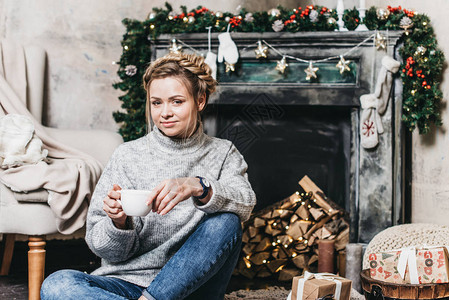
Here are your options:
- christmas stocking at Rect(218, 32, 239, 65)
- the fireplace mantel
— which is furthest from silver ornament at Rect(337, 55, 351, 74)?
christmas stocking at Rect(218, 32, 239, 65)

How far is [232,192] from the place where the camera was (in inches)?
52.6

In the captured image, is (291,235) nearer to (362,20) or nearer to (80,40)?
(362,20)

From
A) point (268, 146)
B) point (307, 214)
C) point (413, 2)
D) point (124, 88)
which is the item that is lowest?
point (307, 214)

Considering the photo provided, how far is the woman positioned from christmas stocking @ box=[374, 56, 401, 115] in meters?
1.08

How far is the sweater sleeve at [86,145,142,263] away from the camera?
1.27m

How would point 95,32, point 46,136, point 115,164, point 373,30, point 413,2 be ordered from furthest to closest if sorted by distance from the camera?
point 95,32
point 413,2
point 373,30
point 46,136
point 115,164

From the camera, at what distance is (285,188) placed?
2602 mm

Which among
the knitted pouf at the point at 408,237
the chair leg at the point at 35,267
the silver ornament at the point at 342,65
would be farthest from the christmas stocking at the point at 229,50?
the chair leg at the point at 35,267

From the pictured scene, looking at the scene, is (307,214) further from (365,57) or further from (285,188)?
(365,57)

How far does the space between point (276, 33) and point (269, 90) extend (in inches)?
10.8

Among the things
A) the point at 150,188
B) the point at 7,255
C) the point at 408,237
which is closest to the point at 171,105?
the point at 150,188

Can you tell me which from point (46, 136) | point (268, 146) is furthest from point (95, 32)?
point (268, 146)

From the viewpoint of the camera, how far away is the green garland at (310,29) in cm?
225

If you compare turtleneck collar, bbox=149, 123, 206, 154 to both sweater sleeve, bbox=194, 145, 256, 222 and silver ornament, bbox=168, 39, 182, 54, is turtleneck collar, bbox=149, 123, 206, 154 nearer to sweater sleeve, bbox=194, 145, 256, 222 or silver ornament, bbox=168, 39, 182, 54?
sweater sleeve, bbox=194, 145, 256, 222
